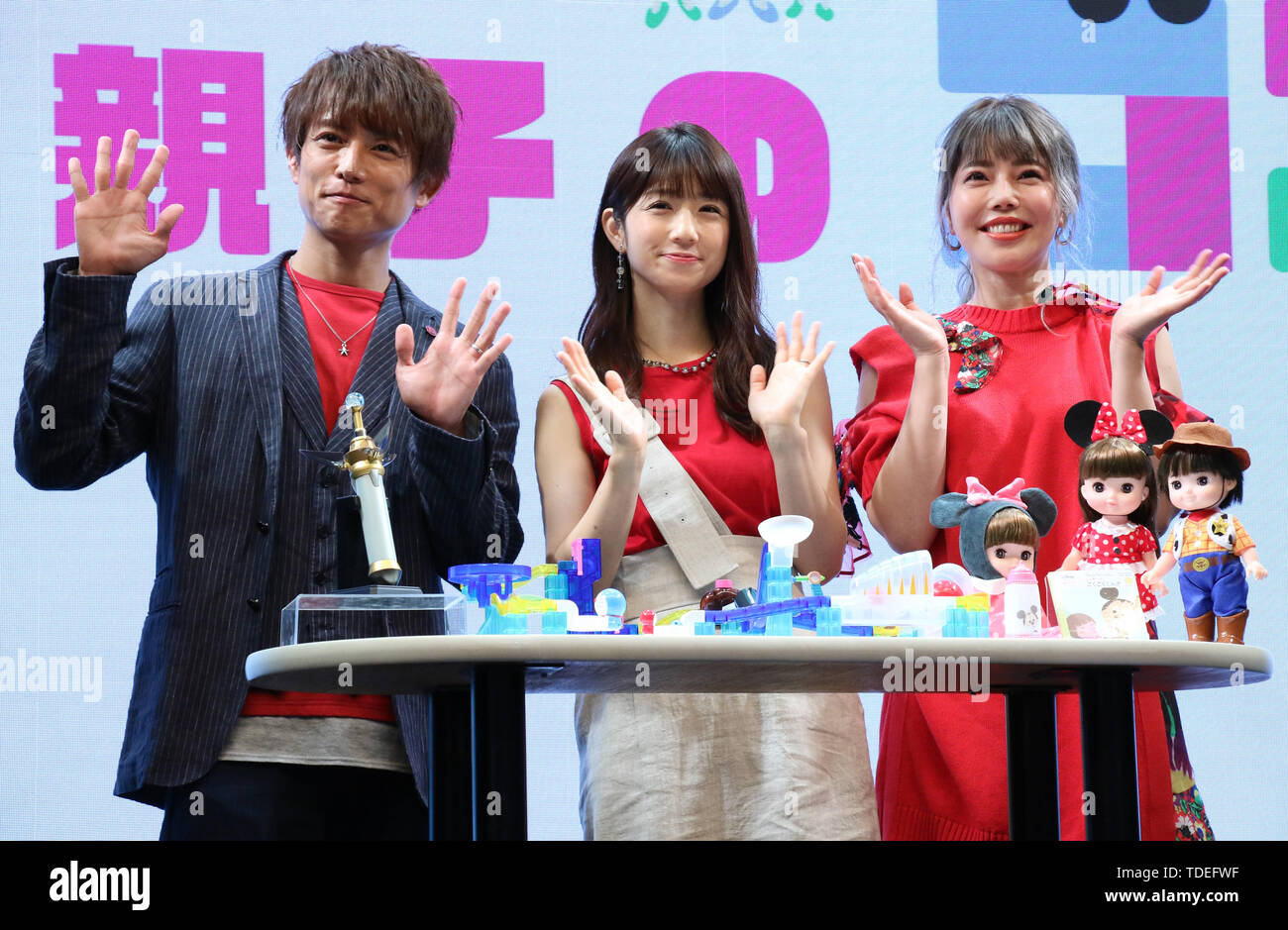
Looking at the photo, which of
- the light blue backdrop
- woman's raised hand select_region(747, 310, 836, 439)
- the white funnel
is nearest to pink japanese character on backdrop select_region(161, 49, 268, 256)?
the light blue backdrop

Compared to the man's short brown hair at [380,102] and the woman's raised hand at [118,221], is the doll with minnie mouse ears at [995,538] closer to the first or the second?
the man's short brown hair at [380,102]

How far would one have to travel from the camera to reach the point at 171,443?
251 cm

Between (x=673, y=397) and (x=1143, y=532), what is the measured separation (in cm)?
83

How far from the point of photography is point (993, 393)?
2748mm

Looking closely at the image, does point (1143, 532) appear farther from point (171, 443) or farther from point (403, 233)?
point (403, 233)

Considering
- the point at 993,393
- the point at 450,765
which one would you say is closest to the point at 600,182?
the point at 993,393

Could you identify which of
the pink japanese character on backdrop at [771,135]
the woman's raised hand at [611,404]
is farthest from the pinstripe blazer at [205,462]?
the pink japanese character on backdrop at [771,135]

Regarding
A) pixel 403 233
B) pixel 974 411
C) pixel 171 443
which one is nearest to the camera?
pixel 171 443

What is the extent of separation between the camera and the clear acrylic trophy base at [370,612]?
6.73 feet

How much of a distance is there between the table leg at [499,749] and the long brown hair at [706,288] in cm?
87

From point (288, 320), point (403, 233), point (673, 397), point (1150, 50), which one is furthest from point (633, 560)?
point (1150, 50)

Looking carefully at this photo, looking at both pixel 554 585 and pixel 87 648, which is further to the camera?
pixel 87 648

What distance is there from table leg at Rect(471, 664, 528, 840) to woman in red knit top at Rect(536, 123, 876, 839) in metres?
0.47

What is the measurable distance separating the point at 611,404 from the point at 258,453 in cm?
56
